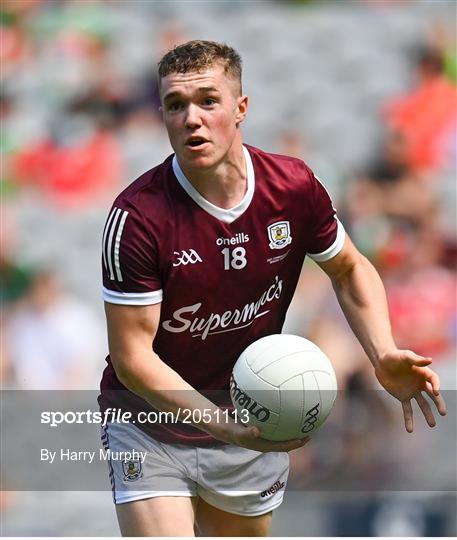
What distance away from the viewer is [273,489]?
4.67 meters

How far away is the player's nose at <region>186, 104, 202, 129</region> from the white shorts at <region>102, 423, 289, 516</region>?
127 centimetres

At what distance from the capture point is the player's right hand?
3.96 meters

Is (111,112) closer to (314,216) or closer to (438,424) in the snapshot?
(438,424)

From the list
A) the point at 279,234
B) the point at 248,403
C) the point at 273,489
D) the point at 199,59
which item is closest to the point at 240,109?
the point at 199,59

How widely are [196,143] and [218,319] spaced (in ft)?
2.35

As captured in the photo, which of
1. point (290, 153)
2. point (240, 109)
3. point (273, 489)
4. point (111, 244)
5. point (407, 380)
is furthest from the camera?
point (290, 153)

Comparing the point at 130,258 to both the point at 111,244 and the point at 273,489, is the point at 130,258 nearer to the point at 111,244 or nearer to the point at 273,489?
the point at 111,244

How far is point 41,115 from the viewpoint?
10172mm

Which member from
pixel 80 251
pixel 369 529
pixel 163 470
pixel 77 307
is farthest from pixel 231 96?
pixel 80 251

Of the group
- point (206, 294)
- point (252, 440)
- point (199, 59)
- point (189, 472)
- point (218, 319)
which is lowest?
point (189, 472)

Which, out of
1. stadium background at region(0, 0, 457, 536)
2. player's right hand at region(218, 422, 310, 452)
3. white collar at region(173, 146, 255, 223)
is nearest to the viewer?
player's right hand at region(218, 422, 310, 452)

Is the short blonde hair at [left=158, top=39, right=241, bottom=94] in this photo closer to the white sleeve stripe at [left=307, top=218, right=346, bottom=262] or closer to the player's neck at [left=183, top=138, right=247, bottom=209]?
the player's neck at [left=183, top=138, right=247, bottom=209]

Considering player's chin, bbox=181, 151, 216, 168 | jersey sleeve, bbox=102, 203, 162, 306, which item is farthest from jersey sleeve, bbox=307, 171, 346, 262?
jersey sleeve, bbox=102, 203, 162, 306

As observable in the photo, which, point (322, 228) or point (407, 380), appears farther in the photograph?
point (322, 228)
